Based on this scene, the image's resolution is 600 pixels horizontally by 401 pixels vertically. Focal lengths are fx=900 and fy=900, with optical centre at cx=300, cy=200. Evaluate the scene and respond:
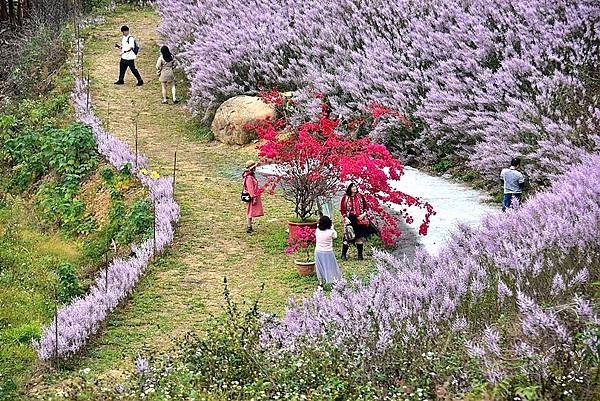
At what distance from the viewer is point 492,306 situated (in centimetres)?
712

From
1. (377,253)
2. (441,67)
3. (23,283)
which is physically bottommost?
(23,283)

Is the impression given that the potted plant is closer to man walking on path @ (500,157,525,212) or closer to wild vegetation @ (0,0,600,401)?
wild vegetation @ (0,0,600,401)

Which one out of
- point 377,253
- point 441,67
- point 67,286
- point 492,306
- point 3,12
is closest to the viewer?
point 492,306

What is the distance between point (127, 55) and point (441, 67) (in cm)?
774

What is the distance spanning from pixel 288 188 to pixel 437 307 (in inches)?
177

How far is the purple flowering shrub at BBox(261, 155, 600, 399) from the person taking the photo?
5727 mm

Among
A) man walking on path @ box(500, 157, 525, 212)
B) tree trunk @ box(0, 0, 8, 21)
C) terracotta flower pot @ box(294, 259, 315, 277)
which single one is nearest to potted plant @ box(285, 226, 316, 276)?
terracotta flower pot @ box(294, 259, 315, 277)

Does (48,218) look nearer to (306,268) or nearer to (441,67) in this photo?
(306,268)

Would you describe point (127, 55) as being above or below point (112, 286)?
above

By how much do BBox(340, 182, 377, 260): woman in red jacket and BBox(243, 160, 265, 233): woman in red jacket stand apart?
1.39 metres

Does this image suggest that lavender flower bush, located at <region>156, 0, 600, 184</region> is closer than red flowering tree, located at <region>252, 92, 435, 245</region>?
No

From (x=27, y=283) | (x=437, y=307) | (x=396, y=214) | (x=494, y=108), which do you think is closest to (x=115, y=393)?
(x=437, y=307)

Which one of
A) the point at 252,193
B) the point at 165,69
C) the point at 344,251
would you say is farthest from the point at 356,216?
the point at 165,69

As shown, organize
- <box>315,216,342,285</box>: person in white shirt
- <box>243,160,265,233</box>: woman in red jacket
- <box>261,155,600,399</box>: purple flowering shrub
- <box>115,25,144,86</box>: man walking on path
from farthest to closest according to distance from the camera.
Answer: <box>115,25,144,86</box>: man walking on path, <box>243,160,265,233</box>: woman in red jacket, <box>315,216,342,285</box>: person in white shirt, <box>261,155,600,399</box>: purple flowering shrub
